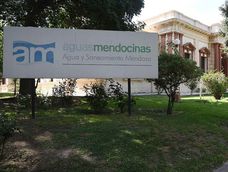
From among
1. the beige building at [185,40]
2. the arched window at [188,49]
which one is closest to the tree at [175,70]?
the beige building at [185,40]

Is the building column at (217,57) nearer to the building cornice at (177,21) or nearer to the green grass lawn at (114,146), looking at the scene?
the building cornice at (177,21)

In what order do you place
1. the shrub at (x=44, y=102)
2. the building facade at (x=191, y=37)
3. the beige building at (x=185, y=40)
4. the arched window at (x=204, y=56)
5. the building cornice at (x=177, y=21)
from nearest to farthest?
the shrub at (x=44, y=102)
the beige building at (x=185, y=40)
the building cornice at (x=177, y=21)
the building facade at (x=191, y=37)
the arched window at (x=204, y=56)

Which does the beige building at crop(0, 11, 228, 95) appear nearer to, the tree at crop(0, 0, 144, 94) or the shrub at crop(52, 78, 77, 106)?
the tree at crop(0, 0, 144, 94)

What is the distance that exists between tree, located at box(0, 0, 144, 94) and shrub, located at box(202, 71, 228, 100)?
24.1 feet

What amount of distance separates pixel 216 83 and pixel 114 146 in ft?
55.3

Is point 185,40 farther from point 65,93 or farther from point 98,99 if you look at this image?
point 98,99

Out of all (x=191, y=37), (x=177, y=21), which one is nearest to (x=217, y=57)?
(x=191, y=37)

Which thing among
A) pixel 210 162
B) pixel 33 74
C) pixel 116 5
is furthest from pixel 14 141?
pixel 116 5

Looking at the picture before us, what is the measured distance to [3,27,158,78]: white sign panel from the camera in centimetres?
973

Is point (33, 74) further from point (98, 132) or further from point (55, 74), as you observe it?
point (98, 132)

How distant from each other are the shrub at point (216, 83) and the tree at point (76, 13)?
7.35 meters

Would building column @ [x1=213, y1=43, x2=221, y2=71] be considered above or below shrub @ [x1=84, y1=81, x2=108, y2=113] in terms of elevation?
above

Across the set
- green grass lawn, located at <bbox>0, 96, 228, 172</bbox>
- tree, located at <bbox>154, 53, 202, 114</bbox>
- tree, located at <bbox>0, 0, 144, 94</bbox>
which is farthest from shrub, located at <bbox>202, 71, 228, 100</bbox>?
green grass lawn, located at <bbox>0, 96, 228, 172</bbox>

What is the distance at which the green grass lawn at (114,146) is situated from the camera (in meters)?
6.47
